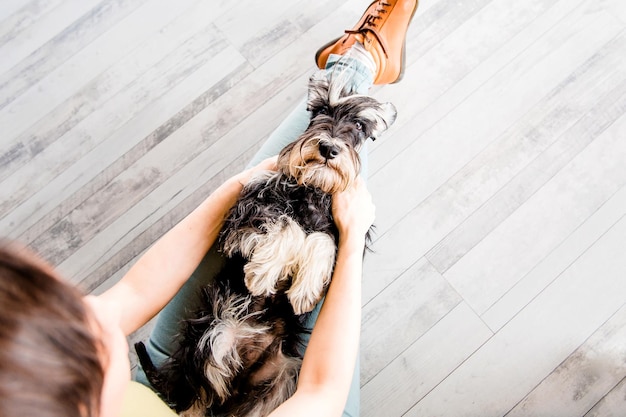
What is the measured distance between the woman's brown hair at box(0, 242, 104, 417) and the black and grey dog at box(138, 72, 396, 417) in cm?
87

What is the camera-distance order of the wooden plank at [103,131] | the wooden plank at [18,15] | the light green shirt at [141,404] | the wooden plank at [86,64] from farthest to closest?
1. the wooden plank at [18,15]
2. the wooden plank at [86,64]
3. the wooden plank at [103,131]
4. the light green shirt at [141,404]

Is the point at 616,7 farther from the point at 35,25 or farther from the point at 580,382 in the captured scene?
the point at 35,25

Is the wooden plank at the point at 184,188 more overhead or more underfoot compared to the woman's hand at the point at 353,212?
more overhead

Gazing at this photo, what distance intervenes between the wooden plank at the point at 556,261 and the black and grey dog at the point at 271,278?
104cm

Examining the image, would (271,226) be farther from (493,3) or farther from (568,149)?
(493,3)

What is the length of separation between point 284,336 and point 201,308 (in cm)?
33

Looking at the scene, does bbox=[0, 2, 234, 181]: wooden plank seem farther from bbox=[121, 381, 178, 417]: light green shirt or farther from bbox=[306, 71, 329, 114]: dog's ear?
bbox=[121, 381, 178, 417]: light green shirt

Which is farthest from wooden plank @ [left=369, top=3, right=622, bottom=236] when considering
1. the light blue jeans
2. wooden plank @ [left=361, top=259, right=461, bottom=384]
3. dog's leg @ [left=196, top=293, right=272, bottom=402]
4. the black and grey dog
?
dog's leg @ [left=196, top=293, right=272, bottom=402]

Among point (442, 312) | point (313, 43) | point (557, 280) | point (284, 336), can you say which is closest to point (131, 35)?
point (313, 43)

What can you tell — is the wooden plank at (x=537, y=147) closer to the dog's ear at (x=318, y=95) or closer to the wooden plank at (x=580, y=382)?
the wooden plank at (x=580, y=382)

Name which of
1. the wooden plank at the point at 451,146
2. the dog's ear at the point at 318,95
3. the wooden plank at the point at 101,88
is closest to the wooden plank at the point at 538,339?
the wooden plank at the point at 451,146

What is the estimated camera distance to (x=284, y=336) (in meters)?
1.68

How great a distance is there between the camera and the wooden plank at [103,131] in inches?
101

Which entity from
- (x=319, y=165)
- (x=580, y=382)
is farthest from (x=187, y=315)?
(x=580, y=382)
